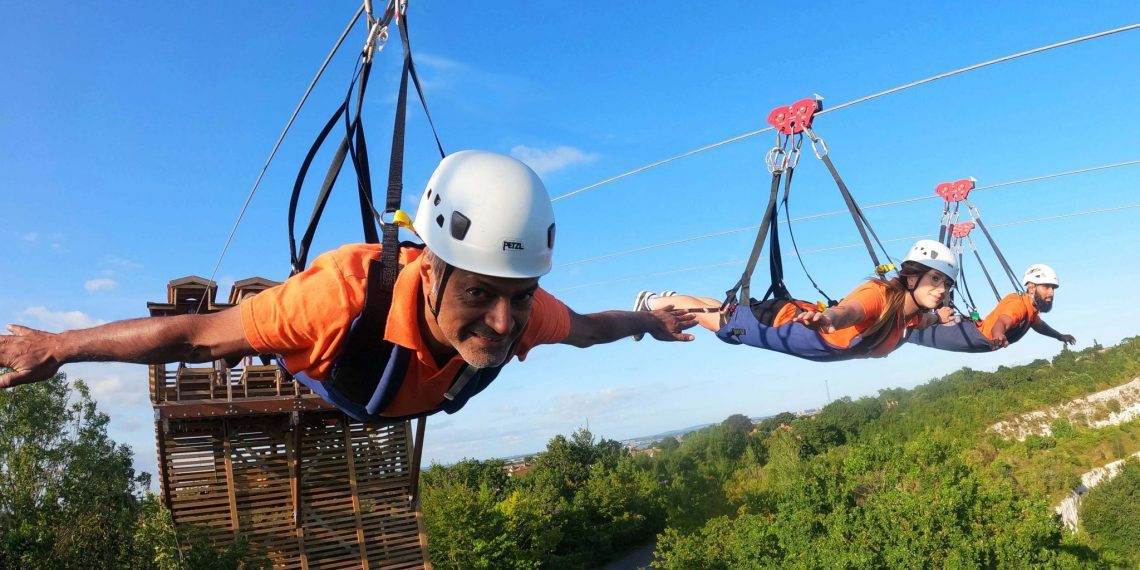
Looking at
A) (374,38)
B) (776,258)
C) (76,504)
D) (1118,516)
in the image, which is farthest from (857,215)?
(1118,516)

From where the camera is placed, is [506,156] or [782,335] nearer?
[506,156]

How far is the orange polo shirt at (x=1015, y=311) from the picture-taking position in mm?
8625

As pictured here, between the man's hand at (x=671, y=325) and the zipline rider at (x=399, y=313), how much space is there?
1.61m

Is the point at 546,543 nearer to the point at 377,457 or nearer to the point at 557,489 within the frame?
the point at 557,489

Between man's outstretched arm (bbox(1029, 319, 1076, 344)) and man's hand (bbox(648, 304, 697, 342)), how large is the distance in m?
6.92

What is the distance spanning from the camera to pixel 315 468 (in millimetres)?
16016

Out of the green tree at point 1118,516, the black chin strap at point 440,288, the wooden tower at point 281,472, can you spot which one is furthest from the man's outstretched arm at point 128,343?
the green tree at point 1118,516

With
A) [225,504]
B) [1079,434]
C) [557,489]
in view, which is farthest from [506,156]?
[1079,434]

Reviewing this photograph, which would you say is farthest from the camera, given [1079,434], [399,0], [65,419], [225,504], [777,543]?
[1079,434]

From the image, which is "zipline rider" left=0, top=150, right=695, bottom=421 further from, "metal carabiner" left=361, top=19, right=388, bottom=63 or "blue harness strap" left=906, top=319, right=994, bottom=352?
"blue harness strap" left=906, top=319, right=994, bottom=352

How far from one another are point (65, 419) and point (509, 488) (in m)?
33.6

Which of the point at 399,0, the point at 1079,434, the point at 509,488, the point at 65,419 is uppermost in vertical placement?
the point at 65,419

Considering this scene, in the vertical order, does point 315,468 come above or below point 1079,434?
above

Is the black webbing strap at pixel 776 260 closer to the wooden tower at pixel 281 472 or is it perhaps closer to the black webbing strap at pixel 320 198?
the black webbing strap at pixel 320 198
